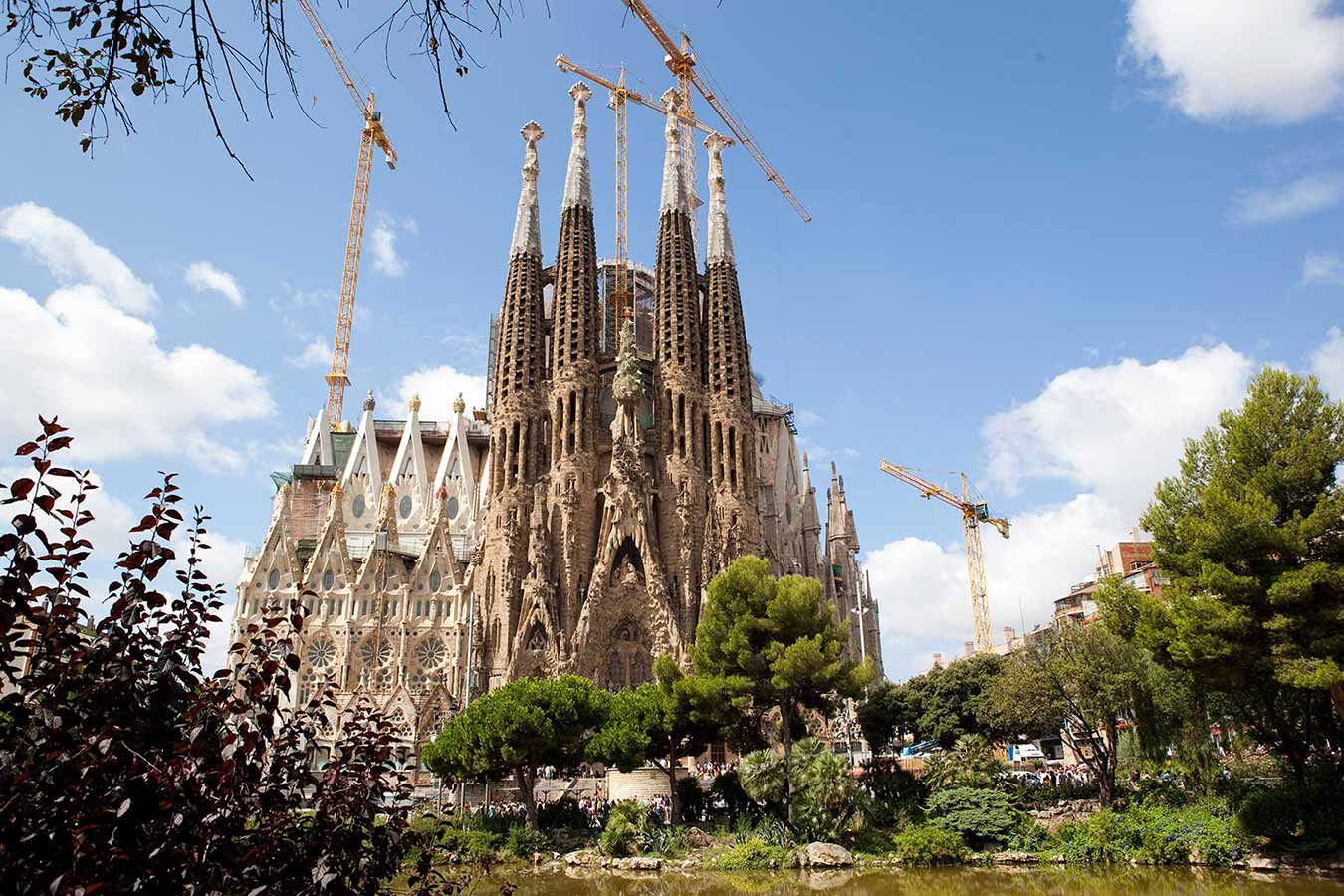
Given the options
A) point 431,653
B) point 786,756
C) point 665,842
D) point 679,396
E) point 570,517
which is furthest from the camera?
point 679,396

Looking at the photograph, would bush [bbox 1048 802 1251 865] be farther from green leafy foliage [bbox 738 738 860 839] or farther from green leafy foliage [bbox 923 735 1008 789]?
green leafy foliage [bbox 738 738 860 839]

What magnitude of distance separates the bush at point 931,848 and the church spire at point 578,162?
3621 cm

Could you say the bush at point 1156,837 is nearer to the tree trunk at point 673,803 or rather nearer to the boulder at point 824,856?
the boulder at point 824,856

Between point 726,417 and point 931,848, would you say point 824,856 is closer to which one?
point 931,848

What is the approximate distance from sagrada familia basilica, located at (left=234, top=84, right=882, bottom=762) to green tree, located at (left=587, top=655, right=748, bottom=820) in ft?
38.5

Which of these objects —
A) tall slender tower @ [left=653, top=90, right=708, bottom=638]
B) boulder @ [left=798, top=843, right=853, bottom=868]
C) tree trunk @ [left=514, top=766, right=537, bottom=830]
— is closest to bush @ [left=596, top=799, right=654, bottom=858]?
tree trunk @ [left=514, top=766, right=537, bottom=830]

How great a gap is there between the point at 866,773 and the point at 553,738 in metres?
9.29

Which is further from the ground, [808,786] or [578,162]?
[578,162]

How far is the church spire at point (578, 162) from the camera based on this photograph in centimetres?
4894

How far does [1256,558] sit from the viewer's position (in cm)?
1895

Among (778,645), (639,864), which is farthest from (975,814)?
(639,864)

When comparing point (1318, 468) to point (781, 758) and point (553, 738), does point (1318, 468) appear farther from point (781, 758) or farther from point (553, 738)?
point (553, 738)

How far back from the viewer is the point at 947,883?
61.7 feet

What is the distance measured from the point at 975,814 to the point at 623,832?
8538 millimetres
